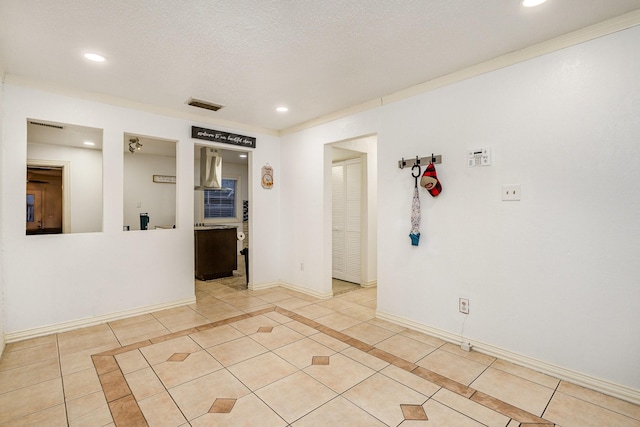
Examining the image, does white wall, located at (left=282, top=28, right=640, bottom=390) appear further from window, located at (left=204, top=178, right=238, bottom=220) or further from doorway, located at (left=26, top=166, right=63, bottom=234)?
doorway, located at (left=26, top=166, right=63, bottom=234)

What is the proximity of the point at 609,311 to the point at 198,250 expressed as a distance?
532cm

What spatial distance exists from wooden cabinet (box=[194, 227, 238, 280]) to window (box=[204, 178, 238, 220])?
113 inches

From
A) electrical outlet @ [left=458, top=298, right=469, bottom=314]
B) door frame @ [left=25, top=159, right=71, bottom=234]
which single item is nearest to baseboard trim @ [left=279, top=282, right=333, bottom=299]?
electrical outlet @ [left=458, top=298, right=469, bottom=314]

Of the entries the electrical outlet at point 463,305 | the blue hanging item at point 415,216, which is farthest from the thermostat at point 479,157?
the electrical outlet at point 463,305

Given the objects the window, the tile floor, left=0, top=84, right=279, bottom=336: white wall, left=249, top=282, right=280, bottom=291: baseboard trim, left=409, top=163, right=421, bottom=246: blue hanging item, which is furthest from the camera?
the window

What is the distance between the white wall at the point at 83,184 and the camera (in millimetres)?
6016

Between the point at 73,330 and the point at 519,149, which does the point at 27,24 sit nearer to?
the point at 73,330

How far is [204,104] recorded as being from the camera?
12.0 feet

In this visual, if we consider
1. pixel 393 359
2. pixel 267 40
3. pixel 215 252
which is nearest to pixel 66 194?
pixel 215 252

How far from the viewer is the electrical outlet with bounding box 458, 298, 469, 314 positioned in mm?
2762

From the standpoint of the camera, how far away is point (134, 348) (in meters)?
2.76

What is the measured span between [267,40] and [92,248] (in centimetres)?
295

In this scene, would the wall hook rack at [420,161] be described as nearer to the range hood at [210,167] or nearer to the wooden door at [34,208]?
the range hood at [210,167]

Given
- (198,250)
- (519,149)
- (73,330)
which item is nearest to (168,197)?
(198,250)
